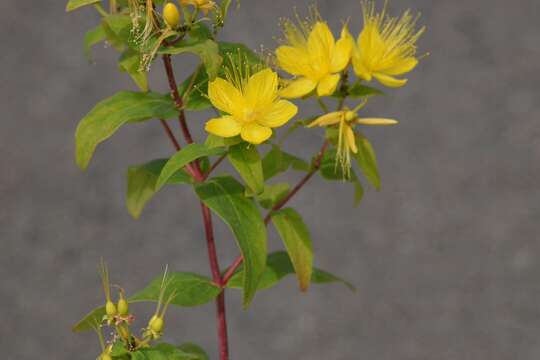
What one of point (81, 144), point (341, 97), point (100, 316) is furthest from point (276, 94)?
point (100, 316)

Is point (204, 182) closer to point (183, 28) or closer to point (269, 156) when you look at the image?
point (269, 156)

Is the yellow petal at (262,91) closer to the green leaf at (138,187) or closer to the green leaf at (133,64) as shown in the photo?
the green leaf at (133,64)

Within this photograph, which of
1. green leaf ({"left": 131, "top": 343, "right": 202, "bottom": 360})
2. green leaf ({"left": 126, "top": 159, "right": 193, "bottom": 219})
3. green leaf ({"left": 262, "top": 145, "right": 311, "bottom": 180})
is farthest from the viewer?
green leaf ({"left": 126, "top": 159, "right": 193, "bottom": 219})

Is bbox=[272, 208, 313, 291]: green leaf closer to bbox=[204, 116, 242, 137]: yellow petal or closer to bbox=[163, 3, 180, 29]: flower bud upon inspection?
bbox=[204, 116, 242, 137]: yellow petal

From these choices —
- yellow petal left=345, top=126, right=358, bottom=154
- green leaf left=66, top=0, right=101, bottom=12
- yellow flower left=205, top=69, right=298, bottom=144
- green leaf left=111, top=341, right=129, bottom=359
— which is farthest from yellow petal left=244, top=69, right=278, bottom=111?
green leaf left=111, top=341, right=129, bottom=359

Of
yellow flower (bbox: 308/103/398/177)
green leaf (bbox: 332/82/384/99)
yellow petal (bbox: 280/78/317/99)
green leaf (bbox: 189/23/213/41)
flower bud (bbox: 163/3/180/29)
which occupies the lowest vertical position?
yellow flower (bbox: 308/103/398/177)

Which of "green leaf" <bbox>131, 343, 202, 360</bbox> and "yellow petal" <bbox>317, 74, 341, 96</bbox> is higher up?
"yellow petal" <bbox>317, 74, 341, 96</bbox>

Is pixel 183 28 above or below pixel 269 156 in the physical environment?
above

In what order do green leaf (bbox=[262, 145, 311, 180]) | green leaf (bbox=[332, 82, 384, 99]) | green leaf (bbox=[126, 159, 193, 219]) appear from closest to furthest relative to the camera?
green leaf (bbox=[332, 82, 384, 99]), green leaf (bbox=[262, 145, 311, 180]), green leaf (bbox=[126, 159, 193, 219])
